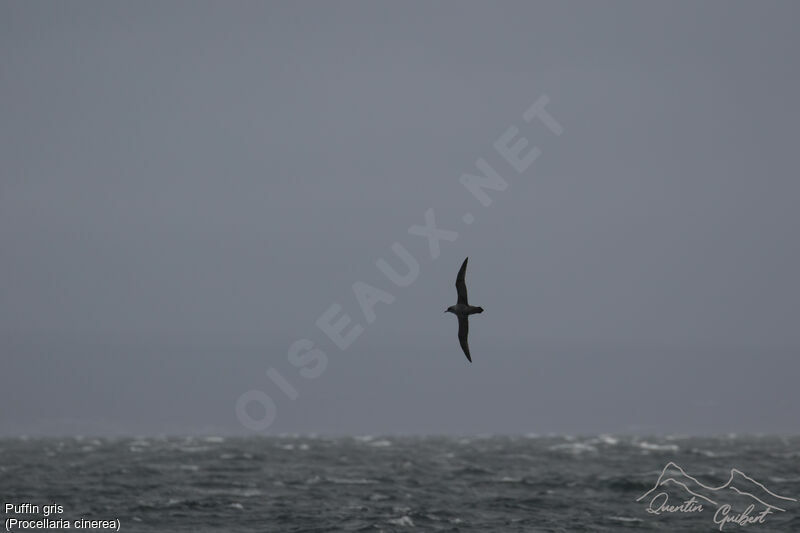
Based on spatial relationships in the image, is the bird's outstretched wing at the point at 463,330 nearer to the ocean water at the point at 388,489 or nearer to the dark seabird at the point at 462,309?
the dark seabird at the point at 462,309

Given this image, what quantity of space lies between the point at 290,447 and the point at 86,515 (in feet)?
205

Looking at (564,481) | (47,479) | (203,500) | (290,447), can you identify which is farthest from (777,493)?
(290,447)

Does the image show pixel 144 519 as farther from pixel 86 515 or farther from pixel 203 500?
pixel 203 500

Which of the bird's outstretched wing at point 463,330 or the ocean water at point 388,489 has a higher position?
the bird's outstretched wing at point 463,330
